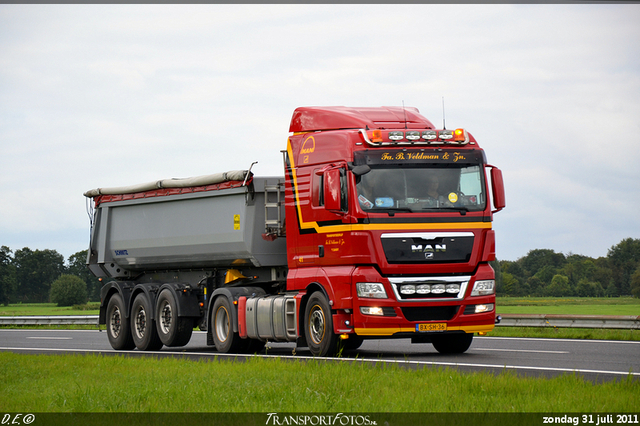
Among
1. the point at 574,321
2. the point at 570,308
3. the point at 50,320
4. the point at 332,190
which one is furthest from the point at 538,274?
the point at 332,190

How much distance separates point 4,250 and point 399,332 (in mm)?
111031

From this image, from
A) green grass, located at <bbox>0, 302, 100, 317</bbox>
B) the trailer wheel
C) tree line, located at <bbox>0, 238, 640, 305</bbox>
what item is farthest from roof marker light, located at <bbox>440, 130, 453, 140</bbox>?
tree line, located at <bbox>0, 238, 640, 305</bbox>

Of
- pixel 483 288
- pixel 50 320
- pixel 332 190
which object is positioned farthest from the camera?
pixel 50 320

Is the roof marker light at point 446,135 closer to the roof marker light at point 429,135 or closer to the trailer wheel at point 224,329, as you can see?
Answer: the roof marker light at point 429,135

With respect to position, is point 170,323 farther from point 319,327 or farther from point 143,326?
point 319,327

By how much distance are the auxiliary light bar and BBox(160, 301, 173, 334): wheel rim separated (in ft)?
23.4

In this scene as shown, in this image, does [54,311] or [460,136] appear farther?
[54,311]

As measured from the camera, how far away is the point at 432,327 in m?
15.1

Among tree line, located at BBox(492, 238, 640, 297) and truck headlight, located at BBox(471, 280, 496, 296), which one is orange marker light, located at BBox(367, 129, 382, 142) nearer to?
truck headlight, located at BBox(471, 280, 496, 296)

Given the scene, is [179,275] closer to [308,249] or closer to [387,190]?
[308,249]

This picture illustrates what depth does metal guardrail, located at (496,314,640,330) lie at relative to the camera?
72.8 feet

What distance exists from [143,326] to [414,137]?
883cm

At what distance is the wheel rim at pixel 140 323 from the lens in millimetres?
20953

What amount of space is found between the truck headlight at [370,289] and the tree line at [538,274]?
9073cm
